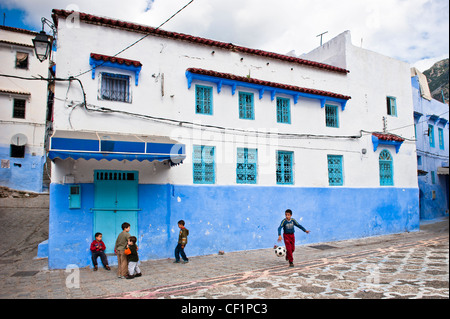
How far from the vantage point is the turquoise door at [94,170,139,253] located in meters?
9.99

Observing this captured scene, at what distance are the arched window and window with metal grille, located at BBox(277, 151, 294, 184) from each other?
17.6ft

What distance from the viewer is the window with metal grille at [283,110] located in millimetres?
13461

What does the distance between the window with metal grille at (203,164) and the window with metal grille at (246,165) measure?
3.36 ft

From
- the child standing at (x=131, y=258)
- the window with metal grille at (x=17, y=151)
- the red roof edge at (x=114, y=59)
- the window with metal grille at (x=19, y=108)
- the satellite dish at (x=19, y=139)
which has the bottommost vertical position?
the child standing at (x=131, y=258)

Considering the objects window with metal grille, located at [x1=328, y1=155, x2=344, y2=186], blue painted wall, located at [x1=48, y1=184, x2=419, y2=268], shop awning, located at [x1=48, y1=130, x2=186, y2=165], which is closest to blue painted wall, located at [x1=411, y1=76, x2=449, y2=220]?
blue painted wall, located at [x1=48, y1=184, x2=419, y2=268]

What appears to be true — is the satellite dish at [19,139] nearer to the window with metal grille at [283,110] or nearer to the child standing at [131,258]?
the window with metal grille at [283,110]

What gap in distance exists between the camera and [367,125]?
51.5ft

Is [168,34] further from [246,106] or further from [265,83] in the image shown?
[265,83]

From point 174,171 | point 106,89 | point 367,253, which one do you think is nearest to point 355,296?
point 367,253

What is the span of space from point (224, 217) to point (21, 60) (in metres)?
21.6

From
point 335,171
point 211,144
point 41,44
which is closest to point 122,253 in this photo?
point 211,144

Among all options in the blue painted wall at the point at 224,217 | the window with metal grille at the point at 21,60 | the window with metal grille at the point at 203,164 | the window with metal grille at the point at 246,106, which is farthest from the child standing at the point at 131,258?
the window with metal grille at the point at 21,60

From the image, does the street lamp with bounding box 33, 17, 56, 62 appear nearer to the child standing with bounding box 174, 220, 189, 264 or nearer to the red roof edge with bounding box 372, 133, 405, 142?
the child standing with bounding box 174, 220, 189, 264
